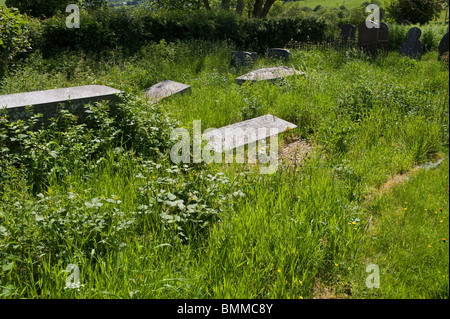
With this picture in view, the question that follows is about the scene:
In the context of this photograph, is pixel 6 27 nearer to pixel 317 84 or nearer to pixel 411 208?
pixel 317 84

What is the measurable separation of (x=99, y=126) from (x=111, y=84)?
187cm

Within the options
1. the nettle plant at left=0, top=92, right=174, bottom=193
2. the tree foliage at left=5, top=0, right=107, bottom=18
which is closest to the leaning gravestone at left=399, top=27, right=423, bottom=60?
the nettle plant at left=0, top=92, right=174, bottom=193

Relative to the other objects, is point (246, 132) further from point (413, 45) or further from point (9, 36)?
point (413, 45)

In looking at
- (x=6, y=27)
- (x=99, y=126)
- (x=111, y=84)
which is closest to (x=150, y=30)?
(x=6, y=27)

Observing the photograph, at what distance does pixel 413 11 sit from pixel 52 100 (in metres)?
26.1

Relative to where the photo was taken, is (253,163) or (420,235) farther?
(253,163)

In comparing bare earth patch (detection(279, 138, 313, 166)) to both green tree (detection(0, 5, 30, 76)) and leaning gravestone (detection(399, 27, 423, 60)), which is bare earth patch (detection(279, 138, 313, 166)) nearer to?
green tree (detection(0, 5, 30, 76))

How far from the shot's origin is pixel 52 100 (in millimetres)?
4617

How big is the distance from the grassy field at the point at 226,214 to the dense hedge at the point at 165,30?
22.5 feet

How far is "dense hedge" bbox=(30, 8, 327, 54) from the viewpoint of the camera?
10680mm

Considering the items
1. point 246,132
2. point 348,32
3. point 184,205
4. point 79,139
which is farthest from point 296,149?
point 348,32

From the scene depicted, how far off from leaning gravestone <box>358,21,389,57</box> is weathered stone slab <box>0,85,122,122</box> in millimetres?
9011

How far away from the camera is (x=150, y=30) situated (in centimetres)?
1266

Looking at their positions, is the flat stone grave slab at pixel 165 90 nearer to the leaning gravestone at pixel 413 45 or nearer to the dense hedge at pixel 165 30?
the dense hedge at pixel 165 30
